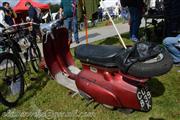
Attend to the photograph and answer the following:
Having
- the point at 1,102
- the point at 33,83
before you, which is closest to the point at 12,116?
the point at 1,102

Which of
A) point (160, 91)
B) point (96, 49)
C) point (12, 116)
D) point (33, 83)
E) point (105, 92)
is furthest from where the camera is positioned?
point (33, 83)

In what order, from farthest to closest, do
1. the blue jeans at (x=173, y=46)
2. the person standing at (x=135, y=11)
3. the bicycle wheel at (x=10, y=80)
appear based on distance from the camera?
the person standing at (x=135, y=11)
the blue jeans at (x=173, y=46)
the bicycle wheel at (x=10, y=80)

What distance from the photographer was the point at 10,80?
526cm

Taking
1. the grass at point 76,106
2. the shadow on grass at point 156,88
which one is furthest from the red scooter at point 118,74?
the shadow on grass at point 156,88

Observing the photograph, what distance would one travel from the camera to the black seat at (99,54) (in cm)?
415

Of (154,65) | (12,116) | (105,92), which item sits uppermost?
(154,65)

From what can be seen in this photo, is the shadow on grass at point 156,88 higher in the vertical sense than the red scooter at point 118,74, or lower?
lower

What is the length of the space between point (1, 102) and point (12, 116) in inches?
12.5

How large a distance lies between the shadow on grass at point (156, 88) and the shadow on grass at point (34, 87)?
6.86 feet

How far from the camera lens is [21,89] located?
541 centimetres

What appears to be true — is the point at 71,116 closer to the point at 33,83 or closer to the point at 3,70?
the point at 3,70

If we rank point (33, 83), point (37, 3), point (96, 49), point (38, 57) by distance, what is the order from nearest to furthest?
point (96, 49) < point (33, 83) < point (38, 57) < point (37, 3)

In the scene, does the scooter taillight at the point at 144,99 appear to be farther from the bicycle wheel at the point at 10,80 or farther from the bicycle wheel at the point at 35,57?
the bicycle wheel at the point at 35,57

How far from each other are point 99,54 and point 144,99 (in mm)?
865
